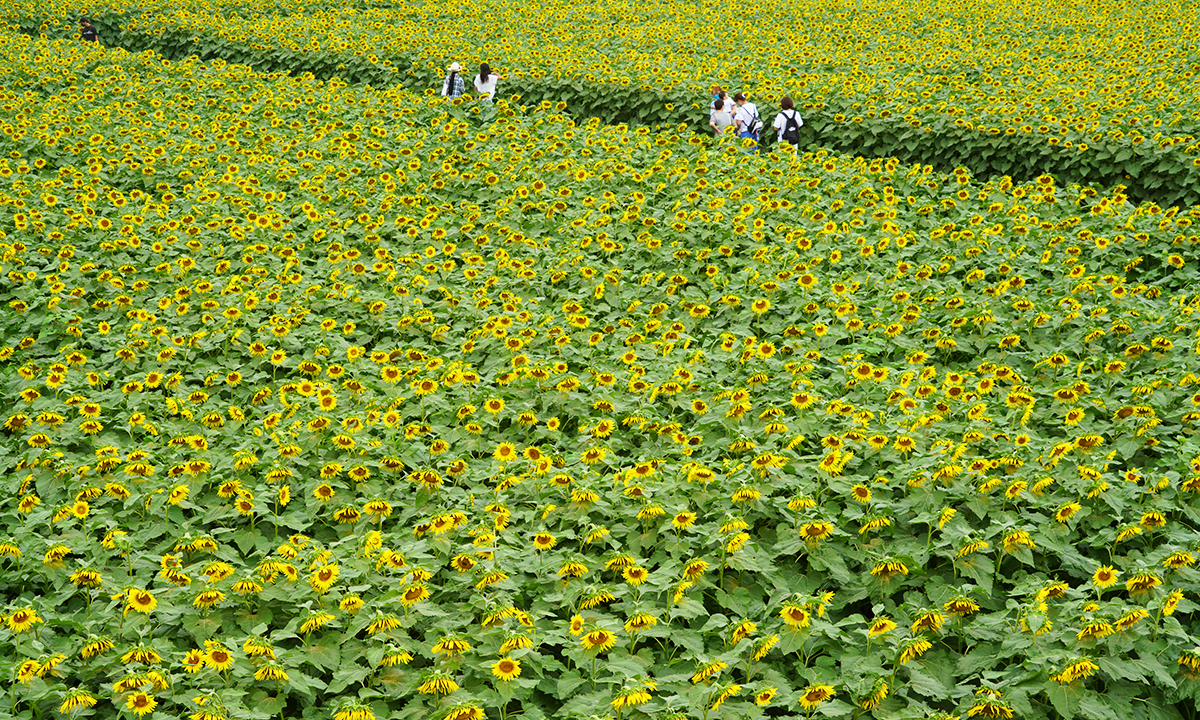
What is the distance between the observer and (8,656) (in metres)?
3.38

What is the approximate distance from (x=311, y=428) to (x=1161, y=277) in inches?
229

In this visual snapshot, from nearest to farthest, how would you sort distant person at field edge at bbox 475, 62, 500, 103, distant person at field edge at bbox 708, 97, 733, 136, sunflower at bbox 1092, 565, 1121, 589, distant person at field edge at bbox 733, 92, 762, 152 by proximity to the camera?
sunflower at bbox 1092, 565, 1121, 589
distant person at field edge at bbox 733, 92, 762, 152
distant person at field edge at bbox 708, 97, 733, 136
distant person at field edge at bbox 475, 62, 500, 103

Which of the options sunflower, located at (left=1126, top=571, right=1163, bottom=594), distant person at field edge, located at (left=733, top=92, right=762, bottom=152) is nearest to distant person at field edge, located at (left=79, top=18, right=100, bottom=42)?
distant person at field edge, located at (left=733, top=92, right=762, bottom=152)

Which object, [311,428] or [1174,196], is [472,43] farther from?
[311,428]

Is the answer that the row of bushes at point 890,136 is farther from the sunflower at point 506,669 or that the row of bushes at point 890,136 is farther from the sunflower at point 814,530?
the sunflower at point 506,669

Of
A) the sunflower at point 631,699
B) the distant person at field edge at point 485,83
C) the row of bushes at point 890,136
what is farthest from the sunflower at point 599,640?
the distant person at field edge at point 485,83

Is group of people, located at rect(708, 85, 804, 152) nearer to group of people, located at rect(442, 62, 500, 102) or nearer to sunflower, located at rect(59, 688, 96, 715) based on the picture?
group of people, located at rect(442, 62, 500, 102)

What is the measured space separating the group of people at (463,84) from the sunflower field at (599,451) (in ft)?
14.4

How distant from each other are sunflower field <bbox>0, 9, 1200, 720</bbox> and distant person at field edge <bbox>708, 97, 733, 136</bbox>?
9.17 feet

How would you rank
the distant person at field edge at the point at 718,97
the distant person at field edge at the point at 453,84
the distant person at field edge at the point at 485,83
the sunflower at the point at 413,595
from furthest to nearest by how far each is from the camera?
the distant person at field edge at the point at 485,83 → the distant person at field edge at the point at 453,84 → the distant person at field edge at the point at 718,97 → the sunflower at the point at 413,595

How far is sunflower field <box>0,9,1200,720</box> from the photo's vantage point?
3.20m

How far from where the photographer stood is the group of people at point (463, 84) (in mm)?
12305

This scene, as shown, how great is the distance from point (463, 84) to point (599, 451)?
932 centimetres

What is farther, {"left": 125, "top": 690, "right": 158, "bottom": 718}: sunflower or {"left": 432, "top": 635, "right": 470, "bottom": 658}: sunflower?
{"left": 432, "top": 635, "right": 470, "bottom": 658}: sunflower
